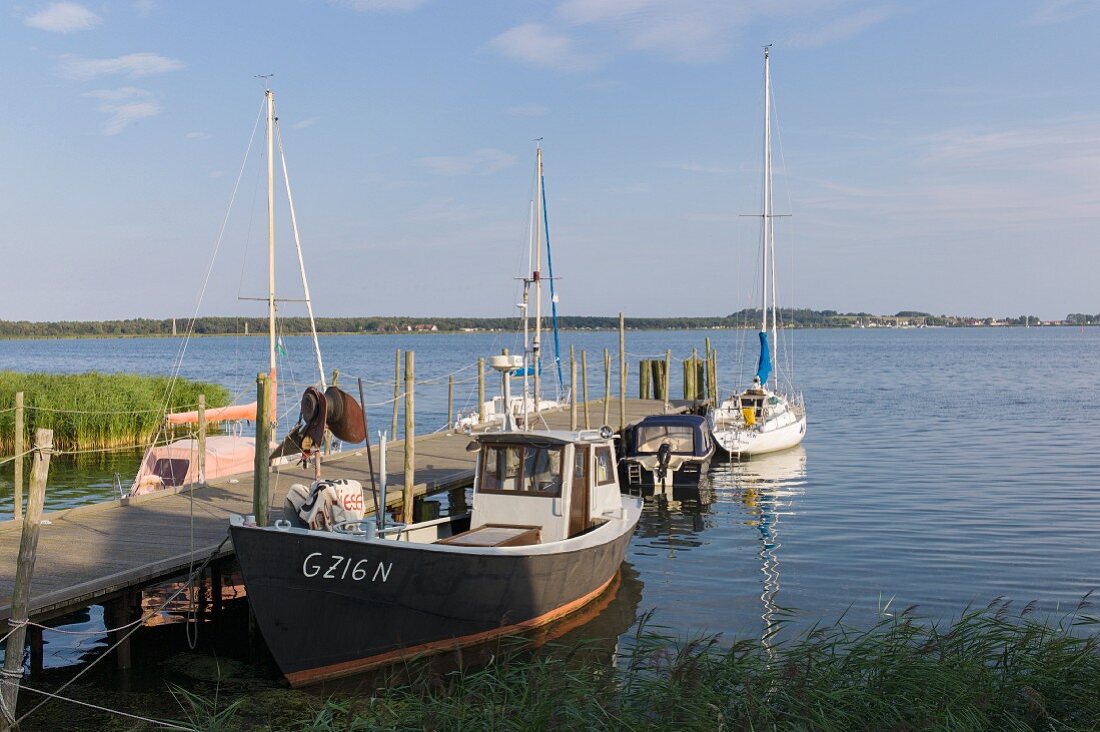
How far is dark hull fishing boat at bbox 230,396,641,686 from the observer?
422 inches

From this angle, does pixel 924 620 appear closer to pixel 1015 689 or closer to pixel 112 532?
pixel 1015 689

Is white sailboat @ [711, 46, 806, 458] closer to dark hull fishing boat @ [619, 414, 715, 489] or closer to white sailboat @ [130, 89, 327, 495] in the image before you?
dark hull fishing boat @ [619, 414, 715, 489]

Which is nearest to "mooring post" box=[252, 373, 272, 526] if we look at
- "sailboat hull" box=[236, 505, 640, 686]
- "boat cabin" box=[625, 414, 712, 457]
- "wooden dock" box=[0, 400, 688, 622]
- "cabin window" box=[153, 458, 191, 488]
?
"wooden dock" box=[0, 400, 688, 622]

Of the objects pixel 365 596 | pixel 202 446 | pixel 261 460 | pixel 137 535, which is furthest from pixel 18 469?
pixel 365 596

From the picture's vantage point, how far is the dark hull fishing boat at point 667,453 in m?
25.4

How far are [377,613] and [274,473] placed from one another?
32.9 ft

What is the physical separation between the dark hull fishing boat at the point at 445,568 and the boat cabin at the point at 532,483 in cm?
1

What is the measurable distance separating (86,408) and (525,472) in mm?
20901

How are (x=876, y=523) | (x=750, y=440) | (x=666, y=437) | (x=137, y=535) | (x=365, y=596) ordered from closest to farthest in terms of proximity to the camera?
(x=365, y=596) < (x=137, y=535) < (x=876, y=523) < (x=666, y=437) < (x=750, y=440)

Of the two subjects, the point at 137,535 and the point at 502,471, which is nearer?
the point at 137,535

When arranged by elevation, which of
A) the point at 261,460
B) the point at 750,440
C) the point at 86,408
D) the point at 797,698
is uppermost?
the point at 261,460

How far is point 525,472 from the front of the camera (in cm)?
1408

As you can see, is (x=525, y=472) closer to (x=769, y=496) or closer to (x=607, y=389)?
(x=769, y=496)

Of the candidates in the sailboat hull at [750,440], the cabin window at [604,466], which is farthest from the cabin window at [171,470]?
the sailboat hull at [750,440]
